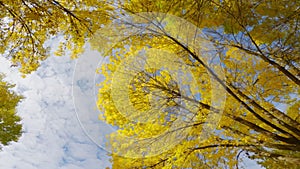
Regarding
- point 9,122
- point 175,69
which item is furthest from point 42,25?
point 9,122

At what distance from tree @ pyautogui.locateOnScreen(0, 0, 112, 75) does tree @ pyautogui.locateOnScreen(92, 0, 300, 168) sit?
1.39ft

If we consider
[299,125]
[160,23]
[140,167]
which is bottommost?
[140,167]

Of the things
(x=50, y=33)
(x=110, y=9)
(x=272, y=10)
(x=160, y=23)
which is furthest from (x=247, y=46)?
(x=50, y=33)

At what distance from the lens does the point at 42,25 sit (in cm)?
359

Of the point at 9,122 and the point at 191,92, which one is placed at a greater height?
the point at 9,122

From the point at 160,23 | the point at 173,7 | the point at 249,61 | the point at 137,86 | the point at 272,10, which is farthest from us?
the point at 249,61

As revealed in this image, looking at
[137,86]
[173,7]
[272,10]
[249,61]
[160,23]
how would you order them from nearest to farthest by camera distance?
[173,7]
[160,23]
[272,10]
[137,86]
[249,61]

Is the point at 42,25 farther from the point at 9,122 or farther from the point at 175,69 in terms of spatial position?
the point at 9,122

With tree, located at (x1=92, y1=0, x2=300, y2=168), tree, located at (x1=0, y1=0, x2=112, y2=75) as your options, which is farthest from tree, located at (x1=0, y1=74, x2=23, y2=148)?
tree, located at (x1=92, y1=0, x2=300, y2=168)

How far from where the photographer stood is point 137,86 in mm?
3982

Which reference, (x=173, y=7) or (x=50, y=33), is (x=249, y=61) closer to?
(x=173, y=7)

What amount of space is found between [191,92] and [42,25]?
294 cm

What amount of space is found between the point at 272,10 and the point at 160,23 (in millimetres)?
1937

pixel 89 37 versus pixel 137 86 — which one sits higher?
pixel 89 37
